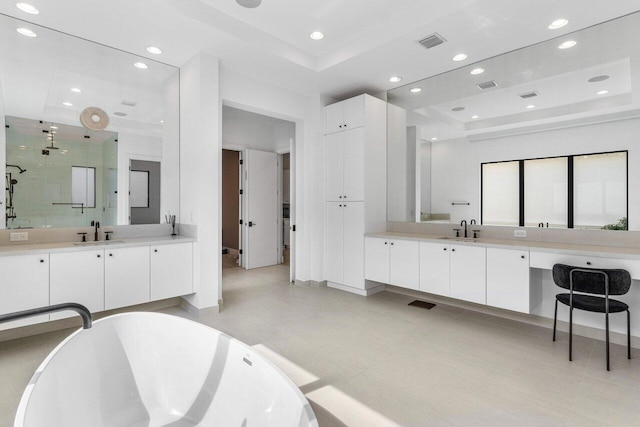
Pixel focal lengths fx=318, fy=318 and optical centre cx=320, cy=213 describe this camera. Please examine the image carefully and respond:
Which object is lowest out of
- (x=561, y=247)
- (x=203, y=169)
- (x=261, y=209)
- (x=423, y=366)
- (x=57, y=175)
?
(x=423, y=366)

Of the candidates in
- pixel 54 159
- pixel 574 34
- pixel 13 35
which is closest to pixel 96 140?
pixel 54 159

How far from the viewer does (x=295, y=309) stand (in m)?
3.85

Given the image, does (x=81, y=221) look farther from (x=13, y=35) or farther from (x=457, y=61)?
(x=457, y=61)

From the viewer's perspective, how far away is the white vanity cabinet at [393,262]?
12.7 ft

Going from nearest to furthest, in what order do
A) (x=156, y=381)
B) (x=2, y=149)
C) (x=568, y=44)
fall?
(x=156, y=381) < (x=2, y=149) < (x=568, y=44)

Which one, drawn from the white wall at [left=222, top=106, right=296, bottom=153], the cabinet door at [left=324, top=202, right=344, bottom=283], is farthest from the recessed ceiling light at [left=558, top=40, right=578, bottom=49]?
the white wall at [left=222, top=106, right=296, bottom=153]

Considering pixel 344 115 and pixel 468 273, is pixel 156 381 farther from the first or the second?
pixel 344 115

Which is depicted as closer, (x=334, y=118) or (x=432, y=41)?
(x=432, y=41)

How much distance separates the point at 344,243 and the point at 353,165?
1133 millimetres

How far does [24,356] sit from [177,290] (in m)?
1.29

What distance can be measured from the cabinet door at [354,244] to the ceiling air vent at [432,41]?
2.03 metres

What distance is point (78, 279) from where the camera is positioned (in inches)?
116

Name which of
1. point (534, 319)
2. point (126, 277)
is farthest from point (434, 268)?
point (126, 277)

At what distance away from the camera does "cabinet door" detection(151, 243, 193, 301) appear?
11.1 ft
